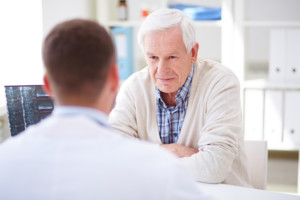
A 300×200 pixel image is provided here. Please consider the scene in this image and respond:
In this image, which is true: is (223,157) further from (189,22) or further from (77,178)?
(77,178)

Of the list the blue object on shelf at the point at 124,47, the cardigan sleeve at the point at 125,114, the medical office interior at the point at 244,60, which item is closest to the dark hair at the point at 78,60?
the cardigan sleeve at the point at 125,114

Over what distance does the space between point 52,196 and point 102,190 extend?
0.29 feet

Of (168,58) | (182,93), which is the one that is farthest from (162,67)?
(182,93)

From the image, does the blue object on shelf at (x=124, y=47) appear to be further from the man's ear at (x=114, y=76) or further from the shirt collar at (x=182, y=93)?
the man's ear at (x=114, y=76)

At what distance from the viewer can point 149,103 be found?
189cm

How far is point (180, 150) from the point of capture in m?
1.69

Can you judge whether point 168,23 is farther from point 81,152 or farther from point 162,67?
point 81,152

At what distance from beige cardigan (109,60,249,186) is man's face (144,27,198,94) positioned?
0.26 ft

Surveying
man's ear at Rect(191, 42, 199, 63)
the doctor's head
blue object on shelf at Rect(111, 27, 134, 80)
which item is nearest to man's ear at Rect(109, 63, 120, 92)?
the doctor's head

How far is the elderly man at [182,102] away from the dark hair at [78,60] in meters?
0.87

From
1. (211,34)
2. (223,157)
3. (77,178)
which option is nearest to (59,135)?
(77,178)

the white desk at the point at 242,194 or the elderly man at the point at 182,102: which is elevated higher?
the elderly man at the point at 182,102

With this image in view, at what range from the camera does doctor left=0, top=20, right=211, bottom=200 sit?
0.71 m

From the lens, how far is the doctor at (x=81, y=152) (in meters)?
0.71
